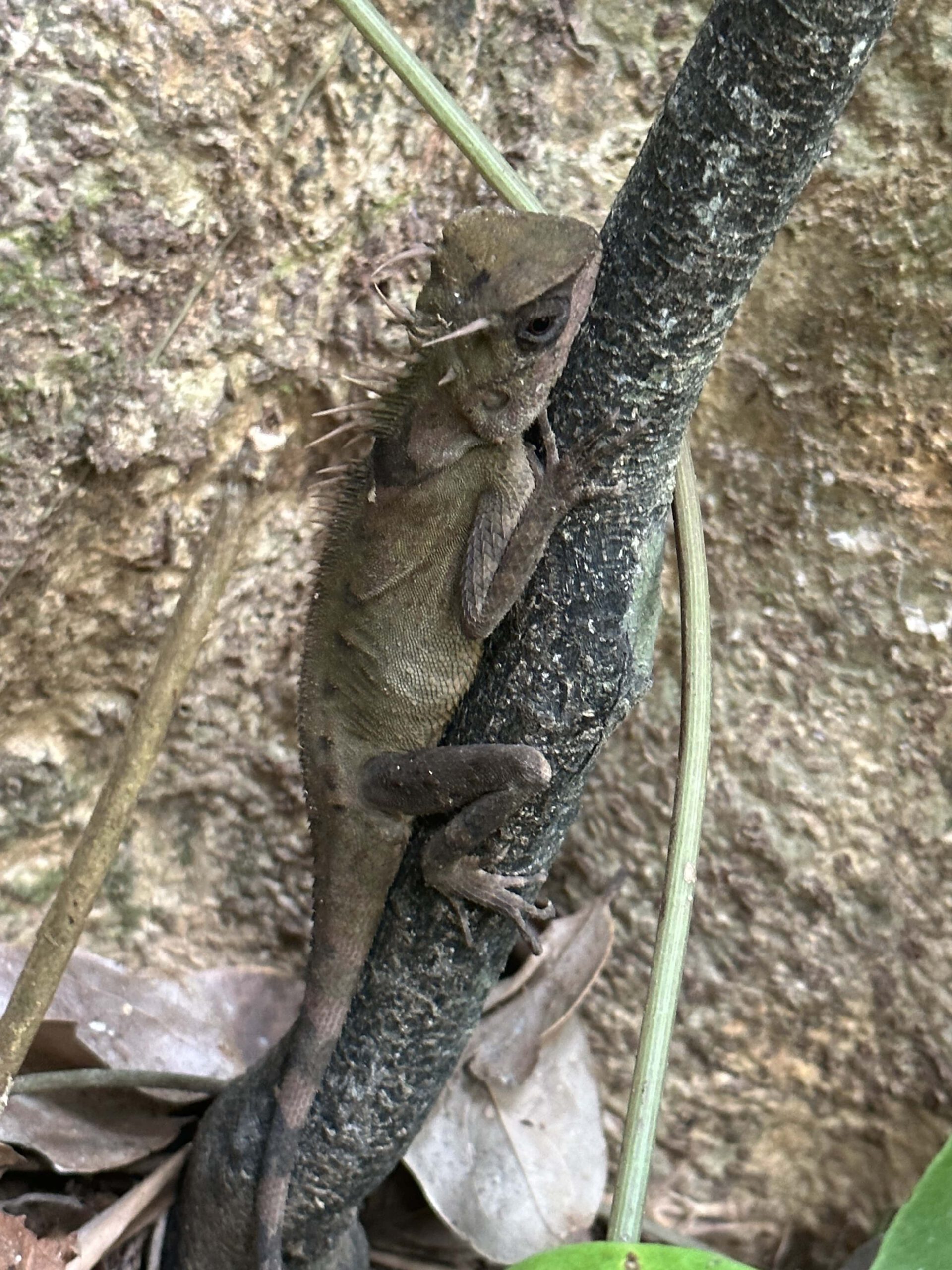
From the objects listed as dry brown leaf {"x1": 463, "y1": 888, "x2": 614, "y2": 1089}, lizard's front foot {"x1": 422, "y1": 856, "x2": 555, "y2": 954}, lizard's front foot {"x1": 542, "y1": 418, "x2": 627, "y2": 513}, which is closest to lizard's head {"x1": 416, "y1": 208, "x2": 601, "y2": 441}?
lizard's front foot {"x1": 542, "y1": 418, "x2": 627, "y2": 513}

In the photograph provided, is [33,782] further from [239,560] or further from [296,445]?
[296,445]

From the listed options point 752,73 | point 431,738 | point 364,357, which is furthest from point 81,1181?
point 752,73

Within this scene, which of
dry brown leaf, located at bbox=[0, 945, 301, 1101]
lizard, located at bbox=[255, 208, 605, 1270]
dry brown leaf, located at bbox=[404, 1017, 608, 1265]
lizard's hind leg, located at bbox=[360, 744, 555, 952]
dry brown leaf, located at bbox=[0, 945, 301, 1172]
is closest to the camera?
lizard's hind leg, located at bbox=[360, 744, 555, 952]

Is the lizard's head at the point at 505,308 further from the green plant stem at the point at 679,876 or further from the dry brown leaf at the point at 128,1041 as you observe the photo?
the dry brown leaf at the point at 128,1041

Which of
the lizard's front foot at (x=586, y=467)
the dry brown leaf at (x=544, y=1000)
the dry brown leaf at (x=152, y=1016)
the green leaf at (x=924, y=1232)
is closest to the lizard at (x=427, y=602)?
the lizard's front foot at (x=586, y=467)

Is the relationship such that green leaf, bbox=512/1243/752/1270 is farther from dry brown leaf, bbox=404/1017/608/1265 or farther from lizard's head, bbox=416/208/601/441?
lizard's head, bbox=416/208/601/441

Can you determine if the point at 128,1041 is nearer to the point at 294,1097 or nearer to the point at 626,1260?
the point at 294,1097

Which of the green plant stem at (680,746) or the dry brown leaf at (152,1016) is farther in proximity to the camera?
the dry brown leaf at (152,1016)
